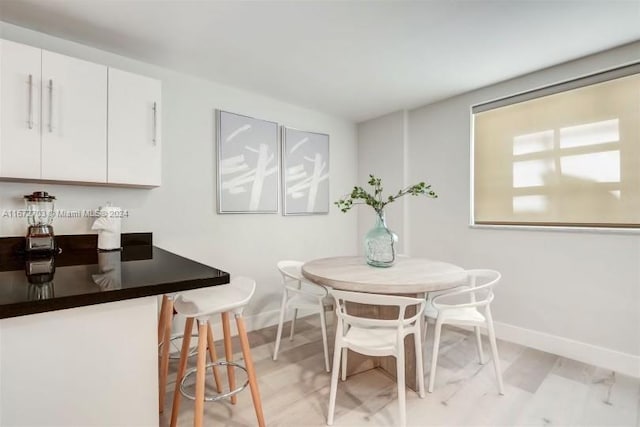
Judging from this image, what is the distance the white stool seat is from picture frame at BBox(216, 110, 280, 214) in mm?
1249

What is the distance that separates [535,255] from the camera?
96.7 inches

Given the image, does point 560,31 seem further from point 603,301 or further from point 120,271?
point 120,271

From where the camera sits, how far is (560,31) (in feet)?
6.10

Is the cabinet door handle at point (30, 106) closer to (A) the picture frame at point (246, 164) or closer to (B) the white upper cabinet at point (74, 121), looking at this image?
(B) the white upper cabinet at point (74, 121)

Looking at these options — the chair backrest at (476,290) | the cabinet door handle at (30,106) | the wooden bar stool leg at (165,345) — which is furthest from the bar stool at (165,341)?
the chair backrest at (476,290)

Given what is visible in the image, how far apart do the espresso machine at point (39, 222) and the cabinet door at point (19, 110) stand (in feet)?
0.64

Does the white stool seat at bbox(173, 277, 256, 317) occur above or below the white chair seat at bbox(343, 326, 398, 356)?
above

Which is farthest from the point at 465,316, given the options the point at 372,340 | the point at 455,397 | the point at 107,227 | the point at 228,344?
the point at 107,227

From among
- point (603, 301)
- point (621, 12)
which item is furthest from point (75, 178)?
point (603, 301)

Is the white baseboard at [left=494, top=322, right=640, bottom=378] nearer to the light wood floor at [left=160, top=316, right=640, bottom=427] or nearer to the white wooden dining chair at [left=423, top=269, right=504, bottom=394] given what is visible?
the light wood floor at [left=160, top=316, right=640, bottom=427]

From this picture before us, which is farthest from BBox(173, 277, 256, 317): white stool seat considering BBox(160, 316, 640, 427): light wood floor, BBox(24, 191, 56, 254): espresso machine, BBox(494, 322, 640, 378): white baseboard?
BBox(494, 322, 640, 378): white baseboard

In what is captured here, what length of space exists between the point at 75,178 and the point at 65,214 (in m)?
0.38

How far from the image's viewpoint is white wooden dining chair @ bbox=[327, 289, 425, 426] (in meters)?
1.41

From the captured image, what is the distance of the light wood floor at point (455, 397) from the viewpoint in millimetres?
1601
